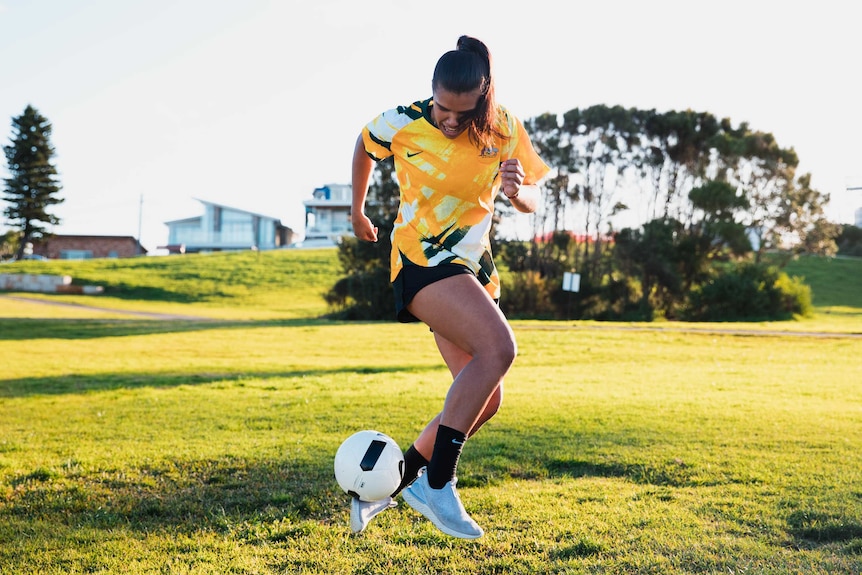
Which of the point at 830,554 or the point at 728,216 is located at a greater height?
the point at 728,216

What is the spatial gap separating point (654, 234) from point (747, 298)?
17.4 feet

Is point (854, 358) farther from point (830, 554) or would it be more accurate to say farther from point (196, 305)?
point (196, 305)

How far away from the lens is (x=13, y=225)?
72625mm

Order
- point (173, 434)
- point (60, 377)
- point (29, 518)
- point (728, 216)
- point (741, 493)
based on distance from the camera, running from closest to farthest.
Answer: point (29, 518) → point (741, 493) → point (173, 434) → point (60, 377) → point (728, 216)

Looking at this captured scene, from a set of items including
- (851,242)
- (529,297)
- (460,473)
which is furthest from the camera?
(851,242)

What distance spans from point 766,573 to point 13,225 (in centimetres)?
7950

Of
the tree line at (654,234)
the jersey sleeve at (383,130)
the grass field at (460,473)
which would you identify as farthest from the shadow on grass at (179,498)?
the tree line at (654,234)

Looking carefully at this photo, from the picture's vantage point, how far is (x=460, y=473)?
21.0ft

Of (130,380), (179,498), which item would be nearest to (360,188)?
(179,498)

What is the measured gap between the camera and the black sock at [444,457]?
3939 mm

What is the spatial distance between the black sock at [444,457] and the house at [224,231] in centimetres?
8369

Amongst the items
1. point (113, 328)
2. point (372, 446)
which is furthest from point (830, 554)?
point (113, 328)

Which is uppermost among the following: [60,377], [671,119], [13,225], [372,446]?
[671,119]

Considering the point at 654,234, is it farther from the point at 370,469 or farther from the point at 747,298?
the point at 370,469
